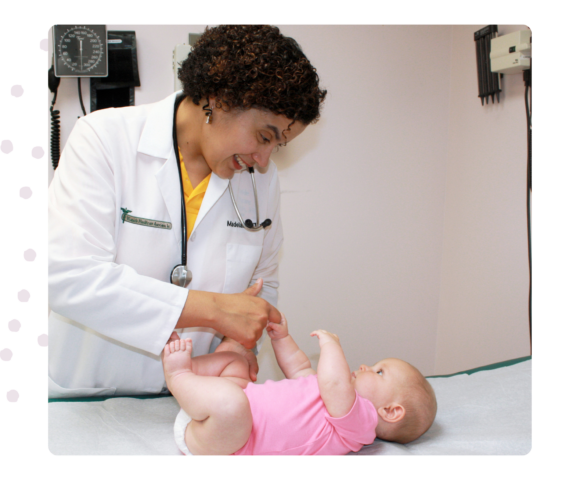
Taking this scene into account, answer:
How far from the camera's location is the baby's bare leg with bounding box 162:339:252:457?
103cm

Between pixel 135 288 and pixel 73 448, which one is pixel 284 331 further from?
A: pixel 73 448

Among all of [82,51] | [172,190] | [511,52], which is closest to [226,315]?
[172,190]

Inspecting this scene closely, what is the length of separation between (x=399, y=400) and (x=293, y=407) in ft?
1.01

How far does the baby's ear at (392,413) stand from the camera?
4.00 feet

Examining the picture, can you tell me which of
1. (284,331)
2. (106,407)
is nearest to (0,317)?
(106,407)

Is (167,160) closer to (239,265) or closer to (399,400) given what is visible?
(239,265)

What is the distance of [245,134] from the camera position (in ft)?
3.94

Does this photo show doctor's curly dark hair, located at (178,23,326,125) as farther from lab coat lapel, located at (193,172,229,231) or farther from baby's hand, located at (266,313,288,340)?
baby's hand, located at (266,313,288,340)

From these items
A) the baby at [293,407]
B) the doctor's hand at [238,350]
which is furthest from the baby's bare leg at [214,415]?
the doctor's hand at [238,350]

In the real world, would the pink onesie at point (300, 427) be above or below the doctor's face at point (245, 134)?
below

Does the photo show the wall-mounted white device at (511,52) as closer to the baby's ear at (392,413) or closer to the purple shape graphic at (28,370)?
the baby's ear at (392,413)

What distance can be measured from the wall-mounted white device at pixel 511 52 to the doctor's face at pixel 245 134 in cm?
104

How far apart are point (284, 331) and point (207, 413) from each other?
0.43 meters

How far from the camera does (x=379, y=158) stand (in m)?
2.34
